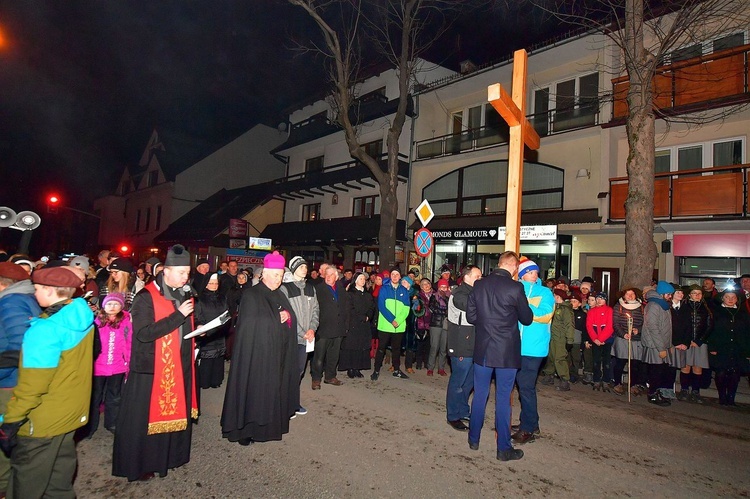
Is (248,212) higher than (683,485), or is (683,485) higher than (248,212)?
(248,212)

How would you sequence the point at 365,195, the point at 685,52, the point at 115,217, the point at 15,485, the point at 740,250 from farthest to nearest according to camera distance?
the point at 115,217 < the point at 365,195 < the point at 685,52 < the point at 740,250 < the point at 15,485

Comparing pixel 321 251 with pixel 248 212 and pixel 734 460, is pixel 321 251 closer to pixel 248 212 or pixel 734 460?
pixel 248 212

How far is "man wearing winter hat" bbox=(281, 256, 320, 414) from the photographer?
234 inches

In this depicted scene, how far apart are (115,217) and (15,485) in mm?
48888

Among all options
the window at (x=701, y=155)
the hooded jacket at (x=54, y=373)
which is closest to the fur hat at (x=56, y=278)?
the hooded jacket at (x=54, y=373)

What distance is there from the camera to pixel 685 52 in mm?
13602

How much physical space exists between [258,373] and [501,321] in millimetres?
2692

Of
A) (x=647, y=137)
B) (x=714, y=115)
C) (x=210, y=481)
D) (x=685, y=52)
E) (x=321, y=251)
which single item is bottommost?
(x=210, y=481)

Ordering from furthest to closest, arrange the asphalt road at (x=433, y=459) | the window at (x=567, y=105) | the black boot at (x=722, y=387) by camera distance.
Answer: the window at (x=567, y=105) < the black boot at (x=722, y=387) < the asphalt road at (x=433, y=459)

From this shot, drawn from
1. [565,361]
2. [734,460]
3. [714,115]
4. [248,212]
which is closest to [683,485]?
[734,460]

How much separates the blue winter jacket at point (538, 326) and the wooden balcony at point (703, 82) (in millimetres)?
9301

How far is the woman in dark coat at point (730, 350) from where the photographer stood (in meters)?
7.23

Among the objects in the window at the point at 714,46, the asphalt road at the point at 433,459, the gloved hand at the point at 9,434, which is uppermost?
the window at the point at 714,46

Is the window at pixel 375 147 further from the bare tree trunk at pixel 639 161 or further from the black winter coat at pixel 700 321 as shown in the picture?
the black winter coat at pixel 700 321
